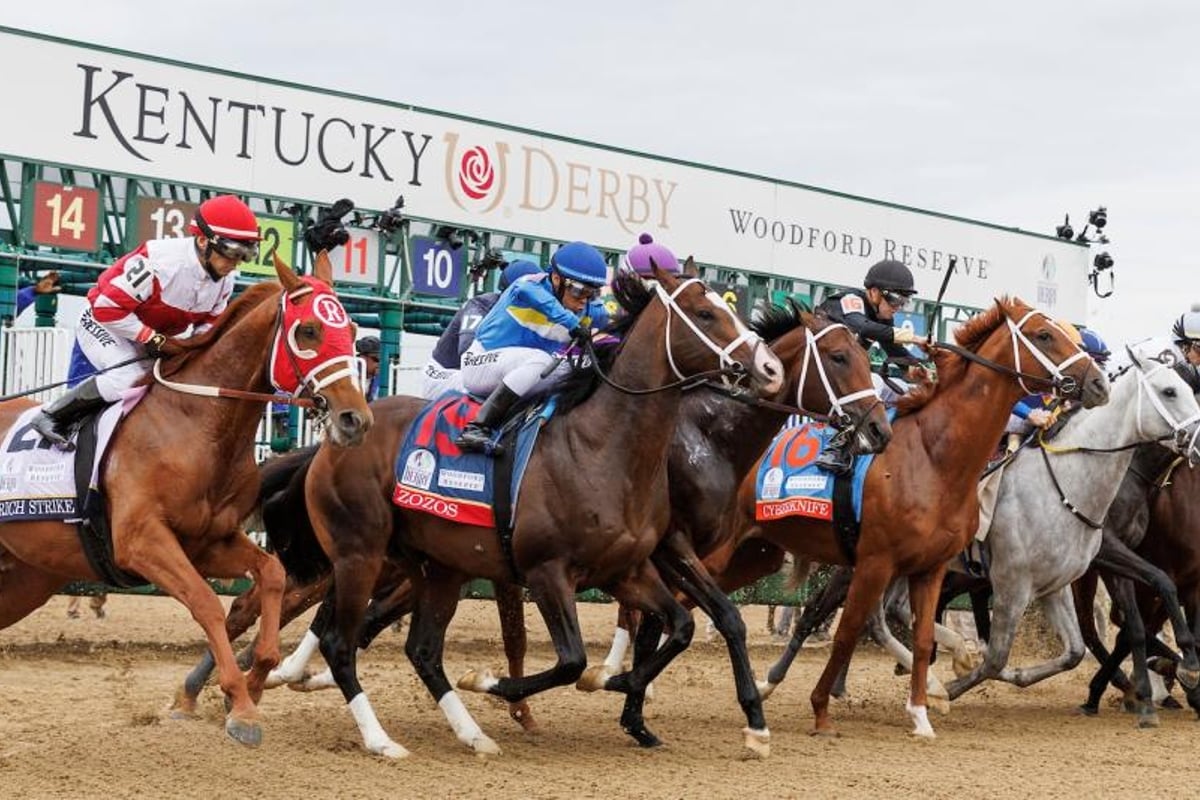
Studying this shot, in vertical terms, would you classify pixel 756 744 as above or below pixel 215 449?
below

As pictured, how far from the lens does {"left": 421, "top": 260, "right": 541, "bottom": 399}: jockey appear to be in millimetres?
9711

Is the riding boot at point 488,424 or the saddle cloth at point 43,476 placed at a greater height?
the riding boot at point 488,424

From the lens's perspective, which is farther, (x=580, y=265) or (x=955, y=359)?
(x=955, y=359)

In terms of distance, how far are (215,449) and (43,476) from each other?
33.9 inches

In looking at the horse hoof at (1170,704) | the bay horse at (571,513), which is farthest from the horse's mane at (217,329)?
the horse hoof at (1170,704)

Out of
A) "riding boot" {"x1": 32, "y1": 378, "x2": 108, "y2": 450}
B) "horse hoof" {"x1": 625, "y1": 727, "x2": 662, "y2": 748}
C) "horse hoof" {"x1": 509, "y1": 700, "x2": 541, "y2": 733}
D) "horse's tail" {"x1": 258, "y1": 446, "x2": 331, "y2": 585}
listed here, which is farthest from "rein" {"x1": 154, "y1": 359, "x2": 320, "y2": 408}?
"horse hoof" {"x1": 625, "y1": 727, "x2": 662, "y2": 748}

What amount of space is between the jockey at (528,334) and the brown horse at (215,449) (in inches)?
37.9

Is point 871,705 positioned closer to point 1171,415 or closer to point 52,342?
point 1171,415

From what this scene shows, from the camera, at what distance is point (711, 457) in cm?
873

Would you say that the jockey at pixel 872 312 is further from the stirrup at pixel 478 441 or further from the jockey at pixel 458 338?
the stirrup at pixel 478 441

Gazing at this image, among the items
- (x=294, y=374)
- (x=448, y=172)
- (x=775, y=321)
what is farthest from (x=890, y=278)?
(x=448, y=172)

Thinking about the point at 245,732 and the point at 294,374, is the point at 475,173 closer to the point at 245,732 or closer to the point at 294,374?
the point at 294,374

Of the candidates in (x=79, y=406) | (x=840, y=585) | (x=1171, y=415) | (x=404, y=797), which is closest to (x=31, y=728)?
(x=79, y=406)

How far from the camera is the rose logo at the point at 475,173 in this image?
21359 mm
